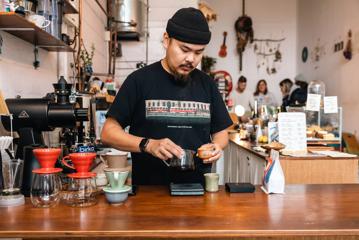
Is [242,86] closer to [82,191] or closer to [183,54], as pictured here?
[183,54]

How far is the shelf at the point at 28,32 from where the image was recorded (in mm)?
1811

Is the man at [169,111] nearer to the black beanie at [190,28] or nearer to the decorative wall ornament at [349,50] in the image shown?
the black beanie at [190,28]

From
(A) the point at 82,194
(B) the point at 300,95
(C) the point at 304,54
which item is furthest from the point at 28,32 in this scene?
(C) the point at 304,54

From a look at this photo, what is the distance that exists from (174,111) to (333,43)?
6667 millimetres

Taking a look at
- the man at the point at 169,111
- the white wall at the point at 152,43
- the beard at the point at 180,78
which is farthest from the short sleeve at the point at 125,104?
the white wall at the point at 152,43

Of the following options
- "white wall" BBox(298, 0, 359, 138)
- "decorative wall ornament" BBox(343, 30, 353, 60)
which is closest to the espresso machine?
"white wall" BBox(298, 0, 359, 138)

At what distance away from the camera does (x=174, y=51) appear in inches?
67.2

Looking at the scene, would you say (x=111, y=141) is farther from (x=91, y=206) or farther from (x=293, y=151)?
(x=293, y=151)

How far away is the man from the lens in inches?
68.0

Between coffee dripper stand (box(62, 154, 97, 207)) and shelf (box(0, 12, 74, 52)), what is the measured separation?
0.88 meters

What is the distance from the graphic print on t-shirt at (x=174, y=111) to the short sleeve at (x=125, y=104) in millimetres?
80

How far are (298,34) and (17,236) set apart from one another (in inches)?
379

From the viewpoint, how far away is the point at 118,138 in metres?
1.69

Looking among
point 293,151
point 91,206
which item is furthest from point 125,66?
point 91,206
